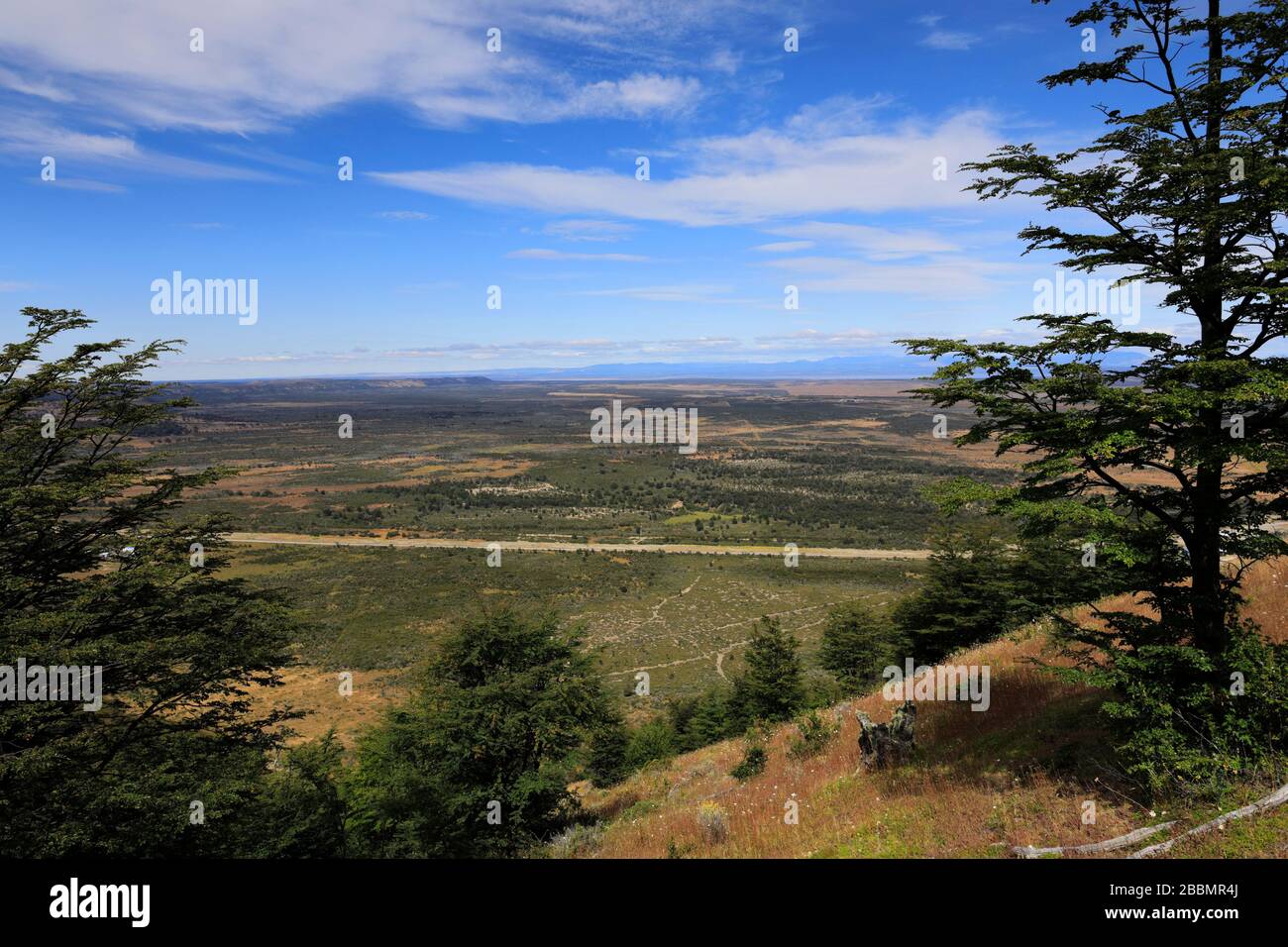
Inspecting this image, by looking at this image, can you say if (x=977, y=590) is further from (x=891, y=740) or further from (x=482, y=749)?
(x=482, y=749)

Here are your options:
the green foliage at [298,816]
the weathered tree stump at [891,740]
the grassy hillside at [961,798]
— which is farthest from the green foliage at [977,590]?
the green foliage at [298,816]

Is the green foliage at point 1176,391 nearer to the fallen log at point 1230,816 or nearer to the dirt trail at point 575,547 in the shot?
the fallen log at point 1230,816

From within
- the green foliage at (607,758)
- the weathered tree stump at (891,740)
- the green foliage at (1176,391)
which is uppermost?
the green foliage at (1176,391)

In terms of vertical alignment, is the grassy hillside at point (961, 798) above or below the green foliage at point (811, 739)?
above

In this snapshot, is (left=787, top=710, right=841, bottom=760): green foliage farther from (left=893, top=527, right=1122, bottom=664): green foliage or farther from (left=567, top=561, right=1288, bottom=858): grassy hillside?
(left=893, top=527, right=1122, bottom=664): green foliage

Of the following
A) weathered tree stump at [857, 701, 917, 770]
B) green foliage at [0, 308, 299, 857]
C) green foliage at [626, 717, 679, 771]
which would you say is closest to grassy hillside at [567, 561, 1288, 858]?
weathered tree stump at [857, 701, 917, 770]

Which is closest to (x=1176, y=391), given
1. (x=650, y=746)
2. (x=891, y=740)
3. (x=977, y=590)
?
(x=891, y=740)
